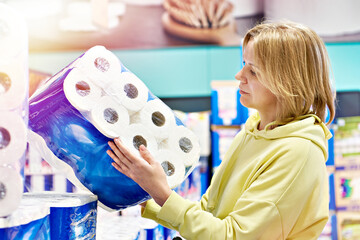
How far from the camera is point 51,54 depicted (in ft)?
16.6

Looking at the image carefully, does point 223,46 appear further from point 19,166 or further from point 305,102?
point 19,166

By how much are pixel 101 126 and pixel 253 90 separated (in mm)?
464

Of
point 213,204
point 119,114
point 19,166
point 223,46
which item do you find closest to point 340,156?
point 223,46

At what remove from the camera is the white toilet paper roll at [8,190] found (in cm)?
94

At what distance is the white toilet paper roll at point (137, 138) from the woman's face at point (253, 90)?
1.03 ft

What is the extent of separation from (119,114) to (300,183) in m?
0.54

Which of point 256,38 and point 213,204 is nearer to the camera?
point 256,38

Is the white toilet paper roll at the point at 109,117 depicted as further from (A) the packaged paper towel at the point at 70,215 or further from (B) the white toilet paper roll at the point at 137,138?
(A) the packaged paper towel at the point at 70,215

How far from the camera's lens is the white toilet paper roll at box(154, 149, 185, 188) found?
4.31 feet

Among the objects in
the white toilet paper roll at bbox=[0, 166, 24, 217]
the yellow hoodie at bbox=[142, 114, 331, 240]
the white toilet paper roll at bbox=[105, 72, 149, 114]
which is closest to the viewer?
the white toilet paper roll at bbox=[0, 166, 24, 217]

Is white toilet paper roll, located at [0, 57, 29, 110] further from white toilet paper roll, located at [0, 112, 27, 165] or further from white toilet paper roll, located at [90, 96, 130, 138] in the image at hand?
white toilet paper roll, located at [90, 96, 130, 138]

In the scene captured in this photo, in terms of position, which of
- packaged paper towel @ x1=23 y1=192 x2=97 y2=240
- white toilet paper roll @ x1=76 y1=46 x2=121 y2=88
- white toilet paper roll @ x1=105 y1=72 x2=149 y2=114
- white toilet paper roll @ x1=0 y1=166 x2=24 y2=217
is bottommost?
packaged paper towel @ x1=23 y1=192 x2=97 y2=240

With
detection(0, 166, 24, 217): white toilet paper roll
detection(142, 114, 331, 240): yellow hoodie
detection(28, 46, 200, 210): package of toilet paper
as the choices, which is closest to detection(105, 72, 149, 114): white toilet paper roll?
detection(28, 46, 200, 210): package of toilet paper

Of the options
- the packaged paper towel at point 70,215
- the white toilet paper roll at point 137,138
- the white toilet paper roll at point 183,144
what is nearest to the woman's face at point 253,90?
the white toilet paper roll at point 183,144
